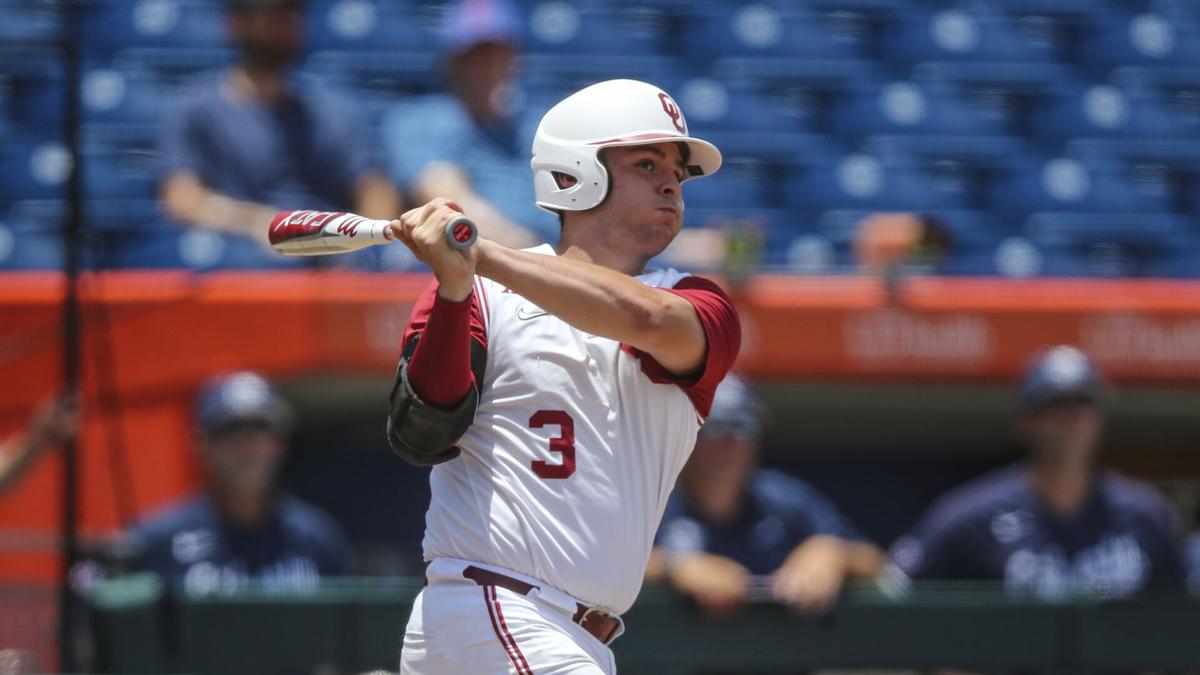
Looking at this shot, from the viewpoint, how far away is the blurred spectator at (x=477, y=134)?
21.0ft

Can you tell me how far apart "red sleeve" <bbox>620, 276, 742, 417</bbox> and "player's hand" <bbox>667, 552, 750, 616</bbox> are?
1642mm

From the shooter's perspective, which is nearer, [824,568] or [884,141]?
[824,568]

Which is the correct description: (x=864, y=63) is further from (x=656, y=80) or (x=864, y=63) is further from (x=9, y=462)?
(x=9, y=462)

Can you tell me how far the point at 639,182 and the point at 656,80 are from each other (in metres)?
5.14

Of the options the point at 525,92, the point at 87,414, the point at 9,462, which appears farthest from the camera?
the point at 525,92

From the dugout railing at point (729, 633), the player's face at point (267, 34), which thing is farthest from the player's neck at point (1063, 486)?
the player's face at point (267, 34)

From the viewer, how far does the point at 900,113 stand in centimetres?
840

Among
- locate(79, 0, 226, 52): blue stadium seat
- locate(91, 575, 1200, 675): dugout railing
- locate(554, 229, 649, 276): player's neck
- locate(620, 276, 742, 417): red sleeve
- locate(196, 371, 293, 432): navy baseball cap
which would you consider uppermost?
locate(554, 229, 649, 276): player's neck

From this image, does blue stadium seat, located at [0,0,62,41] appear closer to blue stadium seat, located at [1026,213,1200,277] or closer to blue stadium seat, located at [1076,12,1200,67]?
blue stadium seat, located at [1026,213,1200,277]

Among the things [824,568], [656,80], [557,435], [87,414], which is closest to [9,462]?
[87,414]

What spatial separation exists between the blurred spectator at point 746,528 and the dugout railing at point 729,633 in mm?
88

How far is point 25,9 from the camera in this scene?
801cm

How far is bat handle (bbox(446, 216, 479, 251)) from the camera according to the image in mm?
2795

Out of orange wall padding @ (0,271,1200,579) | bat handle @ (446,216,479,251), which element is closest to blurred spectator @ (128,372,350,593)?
orange wall padding @ (0,271,1200,579)
